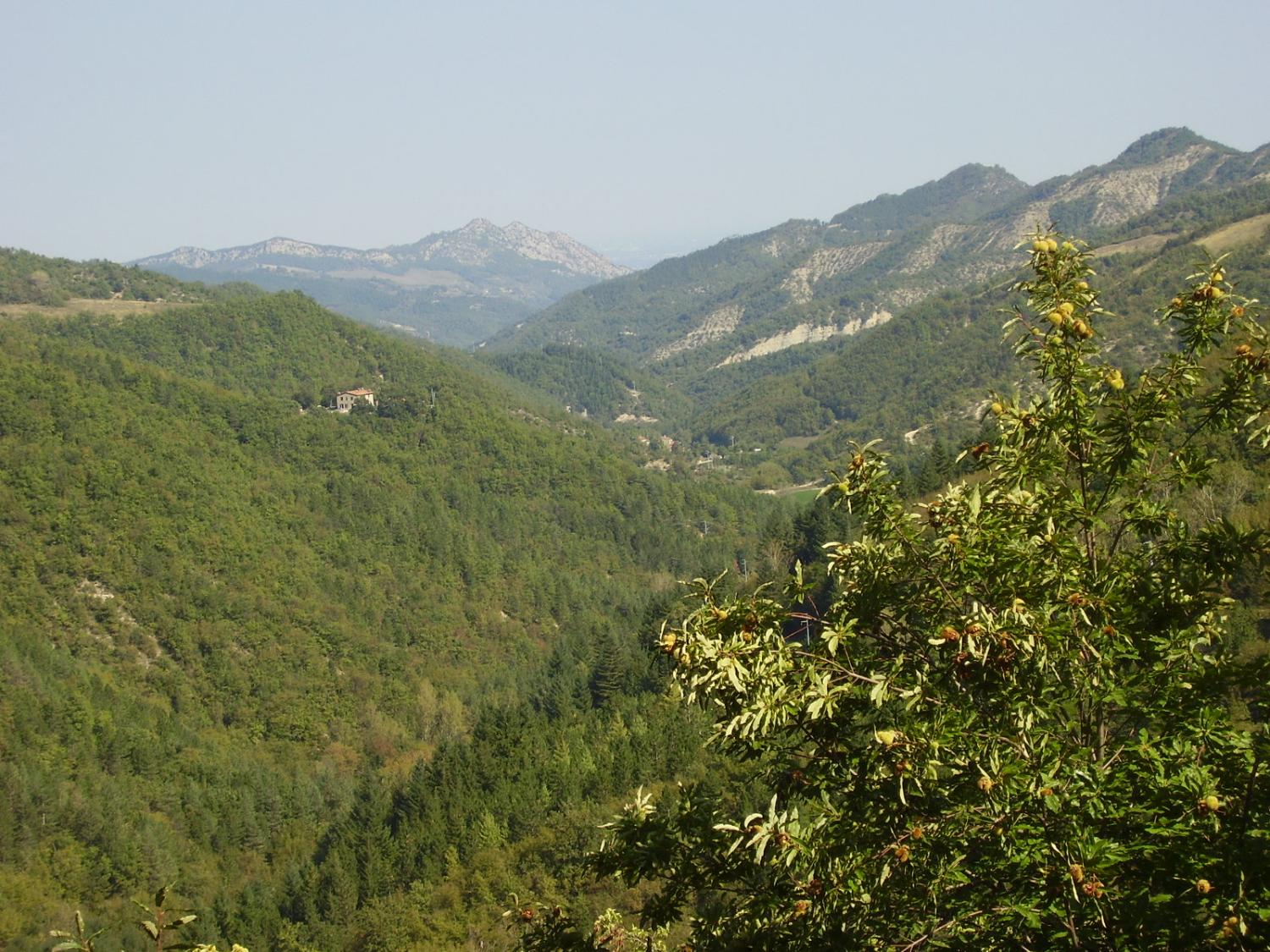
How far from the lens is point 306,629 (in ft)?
366

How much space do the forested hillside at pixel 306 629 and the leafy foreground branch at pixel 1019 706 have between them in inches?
1687

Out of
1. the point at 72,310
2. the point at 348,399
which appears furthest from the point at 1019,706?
the point at 72,310

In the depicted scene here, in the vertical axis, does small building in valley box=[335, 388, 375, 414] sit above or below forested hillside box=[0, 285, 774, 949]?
above

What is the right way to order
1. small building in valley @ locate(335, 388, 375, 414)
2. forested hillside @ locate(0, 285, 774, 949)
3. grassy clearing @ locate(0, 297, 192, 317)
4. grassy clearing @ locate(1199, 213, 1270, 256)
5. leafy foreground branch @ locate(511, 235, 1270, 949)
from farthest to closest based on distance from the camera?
grassy clearing @ locate(0, 297, 192, 317) < grassy clearing @ locate(1199, 213, 1270, 256) < small building in valley @ locate(335, 388, 375, 414) < forested hillside @ locate(0, 285, 774, 949) < leafy foreground branch @ locate(511, 235, 1270, 949)

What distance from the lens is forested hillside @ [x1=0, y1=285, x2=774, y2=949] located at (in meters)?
60.2

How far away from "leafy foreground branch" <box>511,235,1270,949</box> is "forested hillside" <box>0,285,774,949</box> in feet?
141

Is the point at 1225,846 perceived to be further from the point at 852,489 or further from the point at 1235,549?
the point at 852,489

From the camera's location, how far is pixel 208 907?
64812 mm

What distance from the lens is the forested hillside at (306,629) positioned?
60.2 metres

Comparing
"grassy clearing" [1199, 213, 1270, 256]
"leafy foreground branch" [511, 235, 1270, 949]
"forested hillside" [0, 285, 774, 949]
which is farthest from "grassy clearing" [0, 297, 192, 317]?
"leafy foreground branch" [511, 235, 1270, 949]

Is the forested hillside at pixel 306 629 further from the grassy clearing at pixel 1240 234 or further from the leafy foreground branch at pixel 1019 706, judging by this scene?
the grassy clearing at pixel 1240 234

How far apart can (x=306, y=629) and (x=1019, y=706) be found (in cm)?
11467

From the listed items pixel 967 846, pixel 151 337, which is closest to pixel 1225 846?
pixel 967 846

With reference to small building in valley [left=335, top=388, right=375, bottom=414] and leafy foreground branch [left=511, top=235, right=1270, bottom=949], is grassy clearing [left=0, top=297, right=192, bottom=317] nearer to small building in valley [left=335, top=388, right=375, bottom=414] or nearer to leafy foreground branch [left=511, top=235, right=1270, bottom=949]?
small building in valley [left=335, top=388, right=375, bottom=414]
